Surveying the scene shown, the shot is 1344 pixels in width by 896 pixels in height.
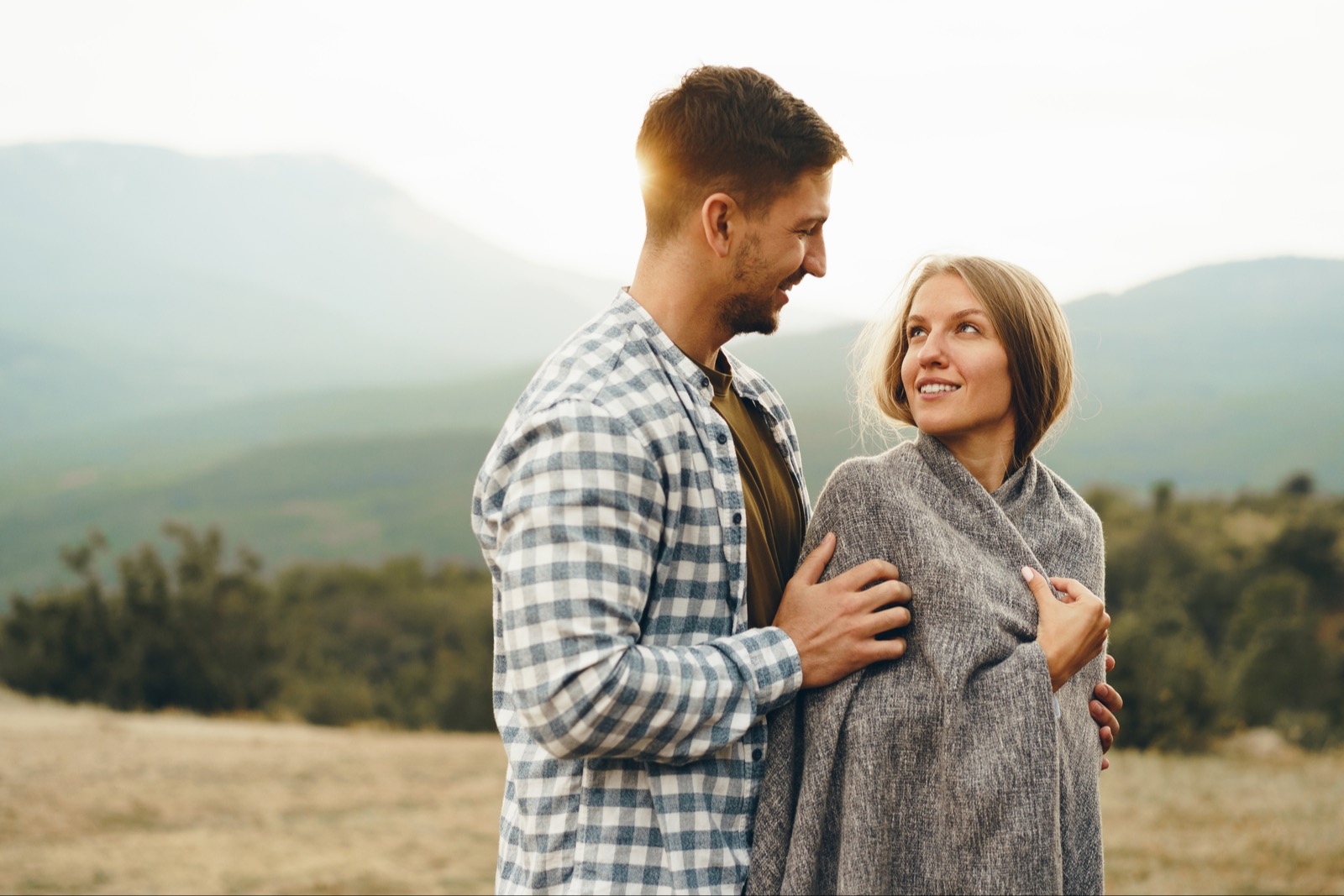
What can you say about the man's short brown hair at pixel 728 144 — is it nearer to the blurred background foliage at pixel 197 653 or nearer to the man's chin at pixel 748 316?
the man's chin at pixel 748 316

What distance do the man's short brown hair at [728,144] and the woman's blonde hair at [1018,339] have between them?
40 cm

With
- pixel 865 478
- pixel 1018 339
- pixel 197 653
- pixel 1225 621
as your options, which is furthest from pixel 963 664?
pixel 1225 621

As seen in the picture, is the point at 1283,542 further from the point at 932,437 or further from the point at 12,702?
the point at 932,437

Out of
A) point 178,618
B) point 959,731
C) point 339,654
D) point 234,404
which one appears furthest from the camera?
point 234,404

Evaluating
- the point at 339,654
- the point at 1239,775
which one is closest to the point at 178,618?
the point at 339,654

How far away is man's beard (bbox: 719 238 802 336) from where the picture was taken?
7.16 feet

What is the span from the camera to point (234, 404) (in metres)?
174

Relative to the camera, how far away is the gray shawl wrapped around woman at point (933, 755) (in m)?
1.96

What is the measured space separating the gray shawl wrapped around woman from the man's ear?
531 millimetres

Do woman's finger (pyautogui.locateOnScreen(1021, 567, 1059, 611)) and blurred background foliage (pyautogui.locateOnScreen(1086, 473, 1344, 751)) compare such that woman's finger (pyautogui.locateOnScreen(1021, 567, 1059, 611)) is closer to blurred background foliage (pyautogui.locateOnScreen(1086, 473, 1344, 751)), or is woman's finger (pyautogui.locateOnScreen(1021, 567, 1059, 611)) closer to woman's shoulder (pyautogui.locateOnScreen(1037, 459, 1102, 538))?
woman's shoulder (pyautogui.locateOnScreen(1037, 459, 1102, 538))

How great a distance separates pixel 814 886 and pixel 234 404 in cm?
18482

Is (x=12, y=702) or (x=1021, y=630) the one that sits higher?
(x=1021, y=630)

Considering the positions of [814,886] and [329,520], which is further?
[329,520]

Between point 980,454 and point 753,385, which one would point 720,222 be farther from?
point 980,454
